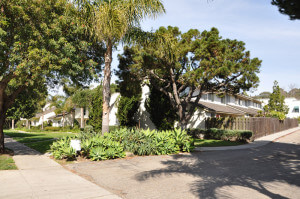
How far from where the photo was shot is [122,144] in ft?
37.6

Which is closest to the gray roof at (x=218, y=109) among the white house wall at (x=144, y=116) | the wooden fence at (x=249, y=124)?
the wooden fence at (x=249, y=124)

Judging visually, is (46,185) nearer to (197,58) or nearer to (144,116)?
(197,58)

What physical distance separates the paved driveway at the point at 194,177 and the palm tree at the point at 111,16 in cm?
366

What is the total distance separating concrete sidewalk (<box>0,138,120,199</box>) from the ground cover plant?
158cm

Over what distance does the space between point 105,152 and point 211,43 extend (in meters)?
9.99

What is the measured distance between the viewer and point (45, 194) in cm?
576

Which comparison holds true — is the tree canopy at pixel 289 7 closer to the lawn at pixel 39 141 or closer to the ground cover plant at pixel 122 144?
the ground cover plant at pixel 122 144

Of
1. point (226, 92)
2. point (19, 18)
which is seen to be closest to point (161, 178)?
point (19, 18)

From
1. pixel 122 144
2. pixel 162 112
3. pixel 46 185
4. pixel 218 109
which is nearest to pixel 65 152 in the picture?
pixel 122 144

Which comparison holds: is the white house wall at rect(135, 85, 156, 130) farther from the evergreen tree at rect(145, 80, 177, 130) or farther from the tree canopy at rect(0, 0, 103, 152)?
the tree canopy at rect(0, 0, 103, 152)

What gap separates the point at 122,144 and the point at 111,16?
20.8ft

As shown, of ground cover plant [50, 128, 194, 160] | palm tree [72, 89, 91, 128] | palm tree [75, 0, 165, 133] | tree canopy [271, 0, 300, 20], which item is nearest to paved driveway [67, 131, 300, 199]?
ground cover plant [50, 128, 194, 160]

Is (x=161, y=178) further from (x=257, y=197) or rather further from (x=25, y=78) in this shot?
(x=25, y=78)

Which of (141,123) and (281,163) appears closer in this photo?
(281,163)
